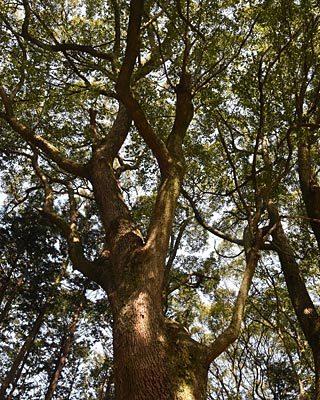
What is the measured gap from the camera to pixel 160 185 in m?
4.66

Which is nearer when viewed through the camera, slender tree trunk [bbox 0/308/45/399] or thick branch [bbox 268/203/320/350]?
thick branch [bbox 268/203/320/350]

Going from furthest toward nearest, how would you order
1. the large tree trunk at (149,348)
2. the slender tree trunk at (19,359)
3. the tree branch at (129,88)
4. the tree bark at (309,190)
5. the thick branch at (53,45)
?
the slender tree trunk at (19,359), the thick branch at (53,45), the tree bark at (309,190), the tree branch at (129,88), the large tree trunk at (149,348)

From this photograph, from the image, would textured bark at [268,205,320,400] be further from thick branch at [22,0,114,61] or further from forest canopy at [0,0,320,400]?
thick branch at [22,0,114,61]

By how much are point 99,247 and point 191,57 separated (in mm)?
11806

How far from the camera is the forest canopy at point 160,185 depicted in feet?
12.6

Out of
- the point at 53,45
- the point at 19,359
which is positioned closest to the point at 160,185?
the point at 53,45

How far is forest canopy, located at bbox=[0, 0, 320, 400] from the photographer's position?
12.6ft

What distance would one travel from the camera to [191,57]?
746cm

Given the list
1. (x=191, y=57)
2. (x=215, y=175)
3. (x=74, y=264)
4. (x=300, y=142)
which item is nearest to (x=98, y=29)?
(x=191, y=57)

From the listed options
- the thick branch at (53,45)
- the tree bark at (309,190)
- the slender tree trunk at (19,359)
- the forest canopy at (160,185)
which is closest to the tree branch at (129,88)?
the forest canopy at (160,185)

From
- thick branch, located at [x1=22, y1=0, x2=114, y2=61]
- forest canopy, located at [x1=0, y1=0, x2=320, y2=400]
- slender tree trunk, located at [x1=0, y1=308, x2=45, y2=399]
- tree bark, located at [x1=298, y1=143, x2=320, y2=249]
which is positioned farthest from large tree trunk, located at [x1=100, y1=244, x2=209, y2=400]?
slender tree trunk, located at [x1=0, y1=308, x2=45, y2=399]

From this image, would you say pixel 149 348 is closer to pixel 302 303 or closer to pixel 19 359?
pixel 302 303

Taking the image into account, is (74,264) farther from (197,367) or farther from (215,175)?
(215,175)

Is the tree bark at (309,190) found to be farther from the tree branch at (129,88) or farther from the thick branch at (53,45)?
the thick branch at (53,45)
